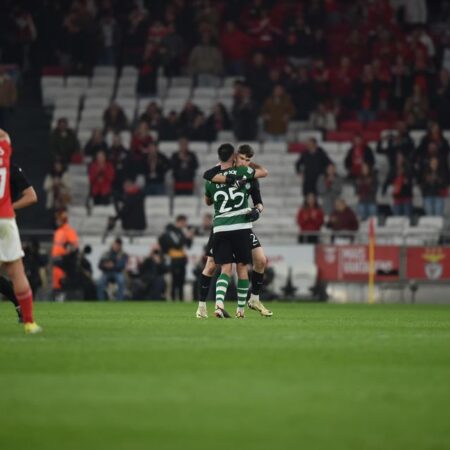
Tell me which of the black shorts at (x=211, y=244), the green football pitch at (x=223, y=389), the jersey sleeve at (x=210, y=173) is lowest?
the green football pitch at (x=223, y=389)

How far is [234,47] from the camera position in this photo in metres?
38.3

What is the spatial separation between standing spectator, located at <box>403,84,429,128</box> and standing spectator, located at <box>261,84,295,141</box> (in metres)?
2.83

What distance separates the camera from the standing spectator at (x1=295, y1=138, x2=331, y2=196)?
33750mm

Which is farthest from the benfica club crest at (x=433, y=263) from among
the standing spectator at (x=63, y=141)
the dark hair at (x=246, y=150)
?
the dark hair at (x=246, y=150)

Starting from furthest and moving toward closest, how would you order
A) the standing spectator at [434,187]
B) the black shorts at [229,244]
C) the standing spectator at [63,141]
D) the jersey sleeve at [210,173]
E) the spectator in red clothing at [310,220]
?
the standing spectator at [63,141], the standing spectator at [434,187], the spectator in red clothing at [310,220], the black shorts at [229,244], the jersey sleeve at [210,173]

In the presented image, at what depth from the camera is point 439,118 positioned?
3647 cm

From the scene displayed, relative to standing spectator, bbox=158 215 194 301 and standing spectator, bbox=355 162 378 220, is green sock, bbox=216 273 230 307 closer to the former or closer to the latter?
standing spectator, bbox=158 215 194 301

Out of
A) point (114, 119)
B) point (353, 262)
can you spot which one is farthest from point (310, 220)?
point (114, 119)

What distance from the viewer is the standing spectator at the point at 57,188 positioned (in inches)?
1344

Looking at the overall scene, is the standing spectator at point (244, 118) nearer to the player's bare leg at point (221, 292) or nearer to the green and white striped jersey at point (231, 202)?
the player's bare leg at point (221, 292)

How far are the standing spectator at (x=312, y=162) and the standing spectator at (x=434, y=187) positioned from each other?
2.29 metres

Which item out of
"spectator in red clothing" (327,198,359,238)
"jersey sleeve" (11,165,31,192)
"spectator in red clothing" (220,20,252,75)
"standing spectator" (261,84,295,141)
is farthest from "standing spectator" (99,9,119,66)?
"jersey sleeve" (11,165,31,192)

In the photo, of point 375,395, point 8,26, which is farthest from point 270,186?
point 375,395

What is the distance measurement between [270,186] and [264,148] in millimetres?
1258
